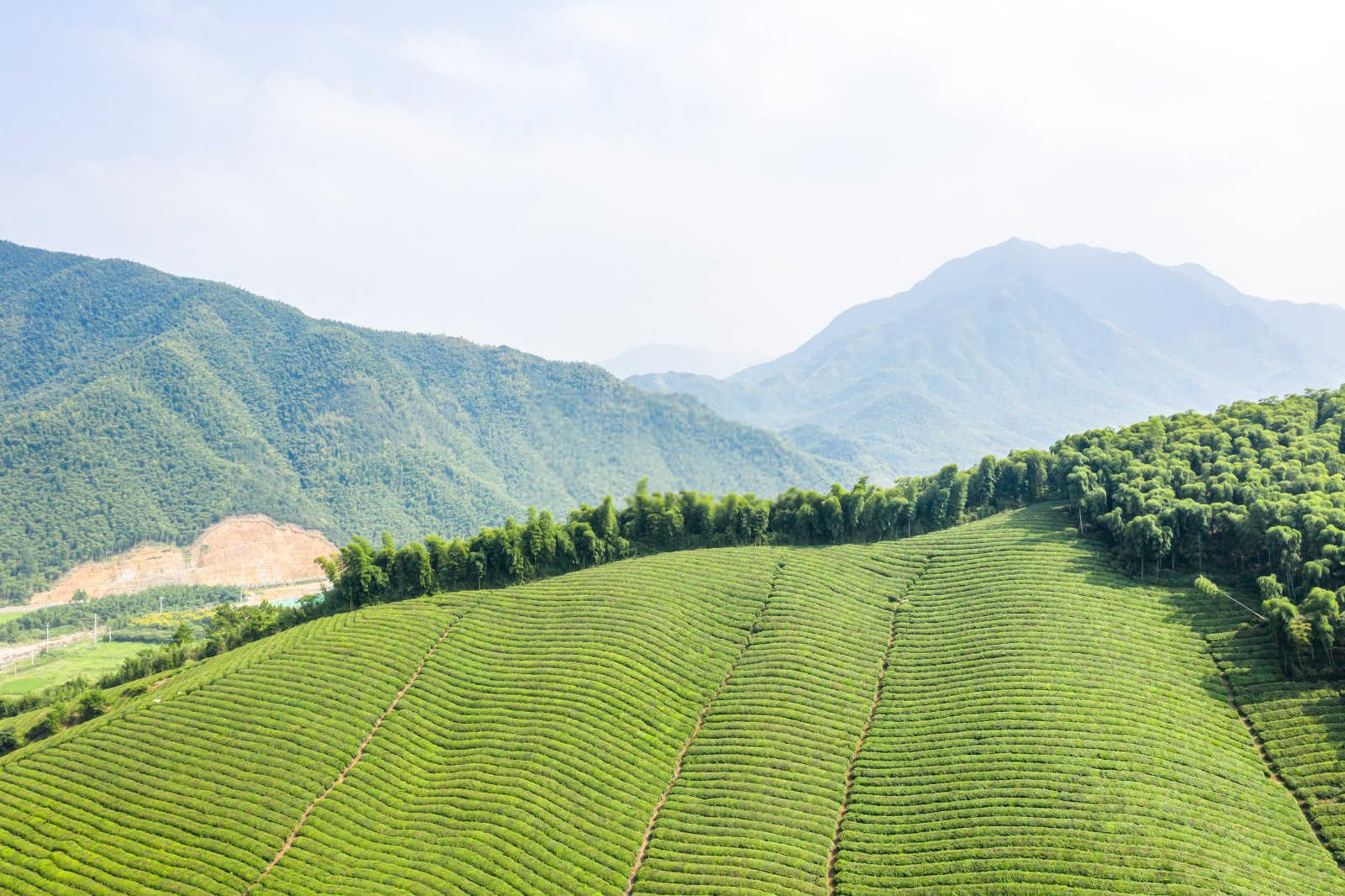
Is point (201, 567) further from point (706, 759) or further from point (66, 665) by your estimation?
point (706, 759)

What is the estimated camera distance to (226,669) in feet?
215

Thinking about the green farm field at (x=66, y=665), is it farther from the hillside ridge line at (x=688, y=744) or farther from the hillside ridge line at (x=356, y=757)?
the hillside ridge line at (x=688, y=744)

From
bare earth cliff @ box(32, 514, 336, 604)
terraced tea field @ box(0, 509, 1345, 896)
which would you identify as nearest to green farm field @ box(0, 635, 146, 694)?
bare earth cliff @ box(32, 514, 336, 604)

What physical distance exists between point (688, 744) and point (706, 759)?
2.53 metres

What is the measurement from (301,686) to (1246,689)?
68.1m

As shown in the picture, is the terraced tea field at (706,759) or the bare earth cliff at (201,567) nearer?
the terraced tea field at (706,759)

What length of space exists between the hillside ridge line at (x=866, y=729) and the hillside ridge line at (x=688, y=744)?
415 inches

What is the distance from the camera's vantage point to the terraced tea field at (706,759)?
148ft

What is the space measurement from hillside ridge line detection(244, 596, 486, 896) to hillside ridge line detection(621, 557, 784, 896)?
20480mm

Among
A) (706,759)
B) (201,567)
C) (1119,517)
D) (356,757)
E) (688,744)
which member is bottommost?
(201,567)

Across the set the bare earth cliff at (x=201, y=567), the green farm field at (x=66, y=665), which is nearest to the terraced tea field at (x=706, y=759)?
the green farm field at (x=66, y=665)

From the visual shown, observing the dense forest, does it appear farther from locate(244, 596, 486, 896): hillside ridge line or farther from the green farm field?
the green farm field

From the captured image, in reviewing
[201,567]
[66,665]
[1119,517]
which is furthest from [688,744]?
[201,567]

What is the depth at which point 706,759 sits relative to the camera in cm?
5388
